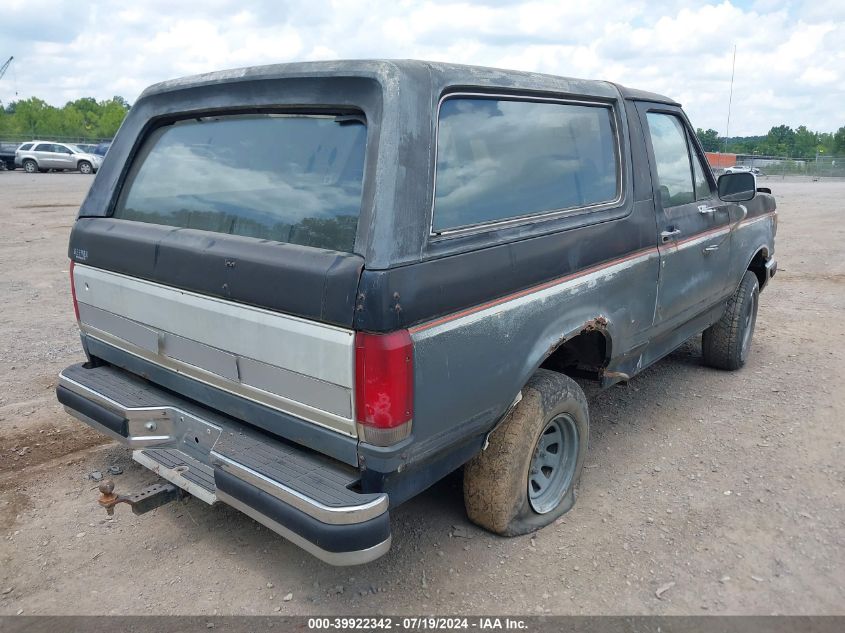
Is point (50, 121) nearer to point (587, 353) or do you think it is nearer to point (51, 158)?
point (51, 158)

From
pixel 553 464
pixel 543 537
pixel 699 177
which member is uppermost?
pixel 699 177

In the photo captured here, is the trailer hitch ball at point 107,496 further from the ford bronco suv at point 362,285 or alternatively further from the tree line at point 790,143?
the tree line at point 790,143

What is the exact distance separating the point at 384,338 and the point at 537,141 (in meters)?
1.40

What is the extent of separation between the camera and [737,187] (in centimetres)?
461

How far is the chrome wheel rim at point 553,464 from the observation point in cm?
330

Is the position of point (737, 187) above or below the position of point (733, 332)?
above

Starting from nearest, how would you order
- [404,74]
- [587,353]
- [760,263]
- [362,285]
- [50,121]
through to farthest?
1. [362,285]
2. [404,74]
3. [587,353]
4. [760,263]
5. [50,121]

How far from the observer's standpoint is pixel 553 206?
3133mm

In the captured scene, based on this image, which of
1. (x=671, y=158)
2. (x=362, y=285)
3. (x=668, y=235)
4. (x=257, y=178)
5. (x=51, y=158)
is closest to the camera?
(x=362, y=285)

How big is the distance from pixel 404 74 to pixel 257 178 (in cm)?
82

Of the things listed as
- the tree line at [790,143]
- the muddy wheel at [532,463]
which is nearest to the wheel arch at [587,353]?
the muddy wheel at [532,463]

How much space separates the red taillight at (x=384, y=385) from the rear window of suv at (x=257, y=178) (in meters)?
0.40

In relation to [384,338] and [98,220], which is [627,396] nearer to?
[384,338]

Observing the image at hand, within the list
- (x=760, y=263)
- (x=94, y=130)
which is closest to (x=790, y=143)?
(x=94, y=130)
